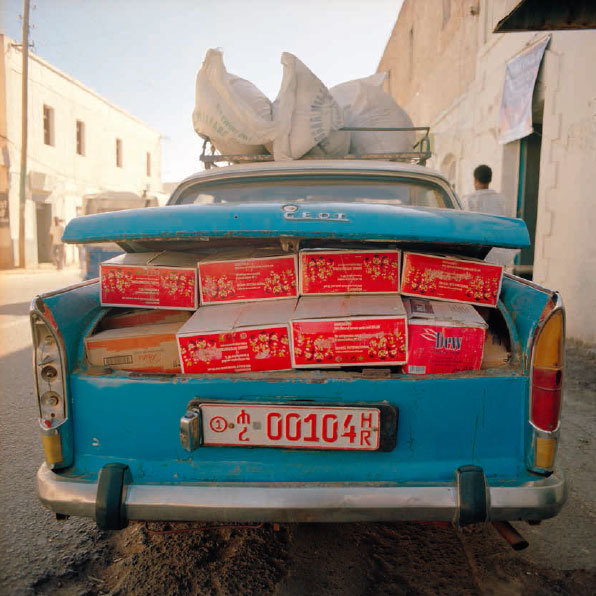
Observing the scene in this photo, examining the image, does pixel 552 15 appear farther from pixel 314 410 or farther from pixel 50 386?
pixel 50 386

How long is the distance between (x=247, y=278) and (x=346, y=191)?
1.22 metres

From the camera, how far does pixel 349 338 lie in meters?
1.68

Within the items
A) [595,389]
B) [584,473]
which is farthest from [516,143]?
[584,473]

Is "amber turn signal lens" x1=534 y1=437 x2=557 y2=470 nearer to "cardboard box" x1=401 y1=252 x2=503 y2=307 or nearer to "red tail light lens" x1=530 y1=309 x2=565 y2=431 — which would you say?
"red tail light lens" x1=530 y1=309 x2=565 y2=431

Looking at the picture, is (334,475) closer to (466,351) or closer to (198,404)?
(198,404)

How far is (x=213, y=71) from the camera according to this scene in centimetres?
356

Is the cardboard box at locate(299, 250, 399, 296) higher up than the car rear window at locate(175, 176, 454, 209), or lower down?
lower down

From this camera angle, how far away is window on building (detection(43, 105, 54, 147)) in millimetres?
19766

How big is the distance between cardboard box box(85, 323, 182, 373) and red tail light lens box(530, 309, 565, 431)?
1.26m

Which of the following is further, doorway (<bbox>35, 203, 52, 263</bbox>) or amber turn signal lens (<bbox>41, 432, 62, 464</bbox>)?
doorway (<bbox>35, 203, 52, 263</bbox>)

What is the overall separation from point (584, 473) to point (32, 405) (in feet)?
12.0

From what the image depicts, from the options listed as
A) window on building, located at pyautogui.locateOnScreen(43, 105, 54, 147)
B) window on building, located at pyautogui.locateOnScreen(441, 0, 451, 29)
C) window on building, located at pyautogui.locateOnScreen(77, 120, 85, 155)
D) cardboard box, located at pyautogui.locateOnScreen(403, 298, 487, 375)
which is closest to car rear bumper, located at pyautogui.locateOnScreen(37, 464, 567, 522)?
cardboard box, located at pyautogui.locateOnScreen(403, 298, 487, 375)

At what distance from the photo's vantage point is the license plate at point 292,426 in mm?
1592

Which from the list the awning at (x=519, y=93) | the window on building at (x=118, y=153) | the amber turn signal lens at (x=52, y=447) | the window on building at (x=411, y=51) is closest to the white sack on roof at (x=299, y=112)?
the amber turn signal lens at (x=52, y=447)
